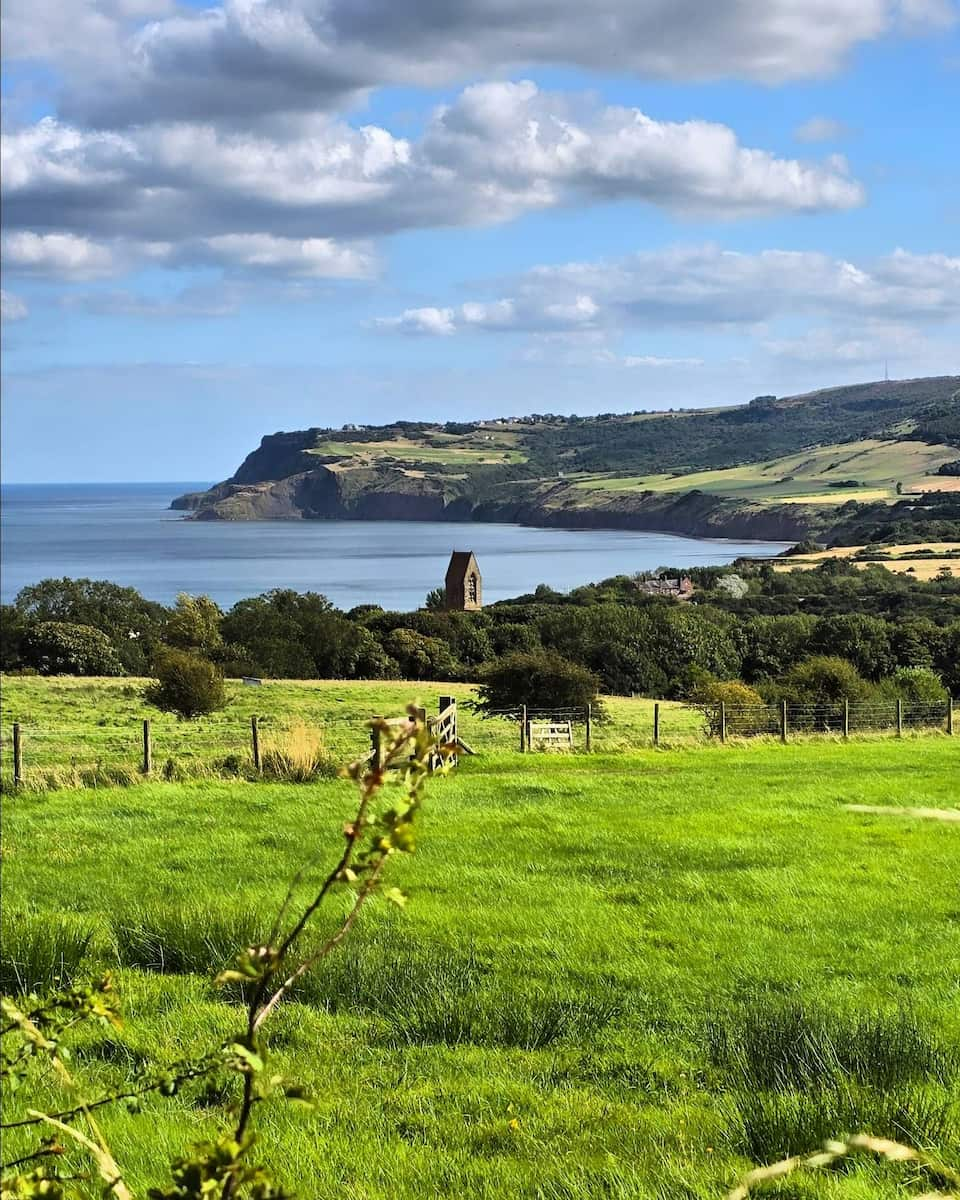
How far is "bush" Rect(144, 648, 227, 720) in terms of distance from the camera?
32656 mm

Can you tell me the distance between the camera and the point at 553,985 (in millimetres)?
7172

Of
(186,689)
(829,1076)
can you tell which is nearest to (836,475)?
(186,689)

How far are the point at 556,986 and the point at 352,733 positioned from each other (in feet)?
70.9

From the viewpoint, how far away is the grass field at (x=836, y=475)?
136m

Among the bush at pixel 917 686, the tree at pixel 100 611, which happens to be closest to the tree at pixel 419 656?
the tree at pixel 100 611

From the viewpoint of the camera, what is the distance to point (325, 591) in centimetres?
11300

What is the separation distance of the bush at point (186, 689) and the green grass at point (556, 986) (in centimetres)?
1795

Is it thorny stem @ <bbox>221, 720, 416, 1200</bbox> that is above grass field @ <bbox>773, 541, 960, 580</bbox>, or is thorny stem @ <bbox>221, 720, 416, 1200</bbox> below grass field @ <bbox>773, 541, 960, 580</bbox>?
below

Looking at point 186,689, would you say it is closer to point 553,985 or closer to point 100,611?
point 553,985

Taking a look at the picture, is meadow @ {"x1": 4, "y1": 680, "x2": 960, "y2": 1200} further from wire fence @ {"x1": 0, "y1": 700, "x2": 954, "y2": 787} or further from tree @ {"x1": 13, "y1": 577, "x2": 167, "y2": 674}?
tree @ {"x1": 13, "y1": 577, "x2": 167, "y2": 674}

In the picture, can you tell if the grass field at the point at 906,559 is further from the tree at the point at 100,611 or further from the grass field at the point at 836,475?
the tree at the point at 100,611

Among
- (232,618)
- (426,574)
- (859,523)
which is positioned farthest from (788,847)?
(426,574)

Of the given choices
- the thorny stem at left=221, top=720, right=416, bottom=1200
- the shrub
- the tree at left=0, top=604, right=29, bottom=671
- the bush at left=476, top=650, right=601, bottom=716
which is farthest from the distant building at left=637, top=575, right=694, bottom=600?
the thorny stem at left=221, top=720, right=416, bottom=1200

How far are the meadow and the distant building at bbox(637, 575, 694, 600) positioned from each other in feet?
225
